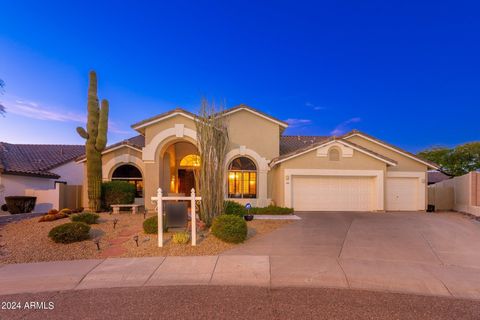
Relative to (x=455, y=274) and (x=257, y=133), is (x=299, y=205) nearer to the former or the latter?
(x=257, y=133)

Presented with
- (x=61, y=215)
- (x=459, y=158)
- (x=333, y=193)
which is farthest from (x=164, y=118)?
(x=459, y=158)

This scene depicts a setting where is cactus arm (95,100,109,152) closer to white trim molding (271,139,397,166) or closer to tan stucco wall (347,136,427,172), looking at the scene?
white trim molding (271,139,397,166)

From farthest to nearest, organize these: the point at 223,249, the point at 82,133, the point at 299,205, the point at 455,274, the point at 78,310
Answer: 1. the point at 299,205
2. the point at 82,133
3. the point at 223,249
4. the point at 455,274
5. the point at 78,310

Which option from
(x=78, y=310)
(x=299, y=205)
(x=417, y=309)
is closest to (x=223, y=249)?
(x=78, y=310)

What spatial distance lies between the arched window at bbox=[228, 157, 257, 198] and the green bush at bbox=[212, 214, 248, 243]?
28.7 feet

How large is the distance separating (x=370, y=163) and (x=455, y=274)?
34.1 feet

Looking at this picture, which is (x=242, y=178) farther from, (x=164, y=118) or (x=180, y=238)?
(x=180, y=238)

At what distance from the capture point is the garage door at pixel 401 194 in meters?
17.4

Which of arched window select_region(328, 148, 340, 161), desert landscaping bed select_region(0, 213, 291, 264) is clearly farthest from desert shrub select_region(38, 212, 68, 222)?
arched window select_region(328, 148, 340, 161)

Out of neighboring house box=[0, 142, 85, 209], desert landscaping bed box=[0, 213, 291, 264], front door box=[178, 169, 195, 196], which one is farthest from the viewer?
front door box=[178, 169, 195, 196]

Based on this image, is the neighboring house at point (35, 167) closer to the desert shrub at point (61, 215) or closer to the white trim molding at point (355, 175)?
the desert shrub at point (61, 215)

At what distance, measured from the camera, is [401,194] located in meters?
17.5

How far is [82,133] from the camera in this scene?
15.2 metres

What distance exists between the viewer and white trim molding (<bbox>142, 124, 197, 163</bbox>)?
16141mm
